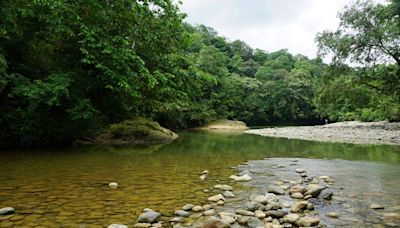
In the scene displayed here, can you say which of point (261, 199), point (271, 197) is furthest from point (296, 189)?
point (261, 199)

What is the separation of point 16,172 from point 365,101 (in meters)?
24.1

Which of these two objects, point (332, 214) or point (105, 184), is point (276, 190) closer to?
point (332, 214)

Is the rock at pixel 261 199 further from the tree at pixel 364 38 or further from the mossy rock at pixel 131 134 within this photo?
the tree at pixel 364 38

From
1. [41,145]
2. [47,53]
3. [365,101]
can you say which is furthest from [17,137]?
[365,101]

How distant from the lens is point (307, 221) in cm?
A: 401

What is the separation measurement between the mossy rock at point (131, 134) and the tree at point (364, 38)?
1399 cm

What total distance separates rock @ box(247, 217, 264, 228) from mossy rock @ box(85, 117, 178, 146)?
38.9ft

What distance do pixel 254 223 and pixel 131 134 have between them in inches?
497

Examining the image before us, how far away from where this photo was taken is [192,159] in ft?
33.3

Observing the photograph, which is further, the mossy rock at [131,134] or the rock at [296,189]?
the mossy rock at [131,134]

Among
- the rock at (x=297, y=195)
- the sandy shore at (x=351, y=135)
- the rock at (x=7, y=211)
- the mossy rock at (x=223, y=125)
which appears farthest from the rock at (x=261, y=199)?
the mossy rock at (x=223, y=125)

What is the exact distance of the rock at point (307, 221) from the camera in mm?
3979

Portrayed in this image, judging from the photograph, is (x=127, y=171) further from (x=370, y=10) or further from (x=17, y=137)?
(x=370, y=10)

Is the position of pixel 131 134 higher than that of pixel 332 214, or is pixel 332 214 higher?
pixel 131 134
